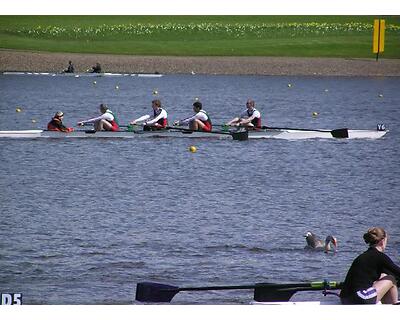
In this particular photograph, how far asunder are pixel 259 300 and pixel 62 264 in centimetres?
411

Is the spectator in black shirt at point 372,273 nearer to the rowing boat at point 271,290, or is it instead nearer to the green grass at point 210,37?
the rowing boat at point 271,290

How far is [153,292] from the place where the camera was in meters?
12.7

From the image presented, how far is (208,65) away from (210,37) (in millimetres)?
3211

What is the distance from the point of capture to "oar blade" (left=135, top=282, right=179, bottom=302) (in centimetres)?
1262

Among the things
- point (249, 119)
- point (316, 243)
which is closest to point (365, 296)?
point (316, 243)

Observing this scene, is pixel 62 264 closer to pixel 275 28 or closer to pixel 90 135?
pixel 90 135

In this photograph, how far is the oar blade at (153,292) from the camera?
1262 centimetres

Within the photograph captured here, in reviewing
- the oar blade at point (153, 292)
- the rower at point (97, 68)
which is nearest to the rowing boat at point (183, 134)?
the oar blade at point (153, 292)

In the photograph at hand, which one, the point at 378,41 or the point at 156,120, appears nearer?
the point at 156,120

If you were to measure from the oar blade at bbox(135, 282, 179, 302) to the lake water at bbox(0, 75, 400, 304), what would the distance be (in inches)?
43.3

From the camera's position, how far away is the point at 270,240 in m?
17.5

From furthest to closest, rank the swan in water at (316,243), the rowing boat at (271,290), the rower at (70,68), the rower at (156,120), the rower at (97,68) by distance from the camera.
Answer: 1. the rower at (97,68)
2. the rower at (70,68)
3. the rower at (156,120)
4. the swan in water at (316,243)
5. the rowing boat at (271,290)

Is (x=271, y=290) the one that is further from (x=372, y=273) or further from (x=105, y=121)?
(x=105, y=121)

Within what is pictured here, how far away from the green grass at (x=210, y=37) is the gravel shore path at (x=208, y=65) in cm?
51
